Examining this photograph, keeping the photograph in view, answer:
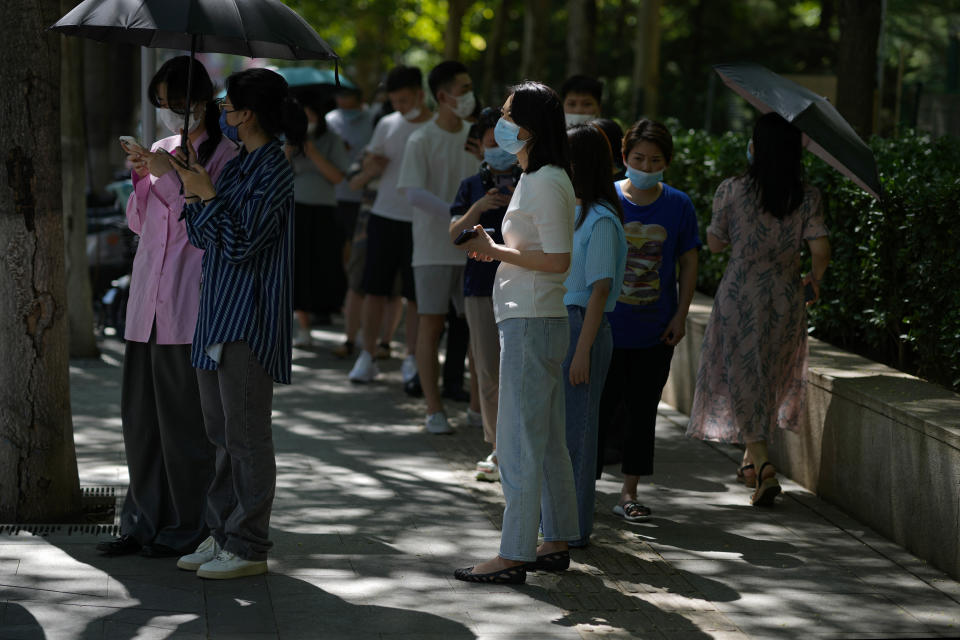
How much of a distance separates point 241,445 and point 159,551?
0.76 meters

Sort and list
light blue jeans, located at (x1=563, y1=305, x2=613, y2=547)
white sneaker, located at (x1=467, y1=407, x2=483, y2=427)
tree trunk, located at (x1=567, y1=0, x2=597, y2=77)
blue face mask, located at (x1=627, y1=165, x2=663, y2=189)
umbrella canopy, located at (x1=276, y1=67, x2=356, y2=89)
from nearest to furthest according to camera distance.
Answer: light blue jeans, located at (x1=563, y1=305, x2=613, y2=547), blue face mask, located at (x1=627, y1=165, x2=663, y2=189), white sneaker, located at (x1=467, y1=407, x2=483, y2=427), umbrella canopy, located at (x1=276, y1=67, x2=356, y2=89), tree trunk, located at (x1=567, y1=0, x2=597, y2=77)

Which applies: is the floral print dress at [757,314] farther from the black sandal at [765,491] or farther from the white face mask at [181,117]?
the white face mask at [181,117]

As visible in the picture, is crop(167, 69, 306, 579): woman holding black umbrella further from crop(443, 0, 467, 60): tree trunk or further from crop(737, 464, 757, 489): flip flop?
crop(443, 0, 467, 60): tree trunk

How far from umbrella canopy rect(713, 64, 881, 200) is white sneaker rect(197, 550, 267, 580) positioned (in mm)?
3133

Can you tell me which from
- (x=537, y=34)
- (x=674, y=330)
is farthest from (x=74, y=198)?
(x=537, y=34)

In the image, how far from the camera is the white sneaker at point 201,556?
5.57 metres

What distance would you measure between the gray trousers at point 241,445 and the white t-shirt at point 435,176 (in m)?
3.38

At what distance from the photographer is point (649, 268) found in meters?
6.76

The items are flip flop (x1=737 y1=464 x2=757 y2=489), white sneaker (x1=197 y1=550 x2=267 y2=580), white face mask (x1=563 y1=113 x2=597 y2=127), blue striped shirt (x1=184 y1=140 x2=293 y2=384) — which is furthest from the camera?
white face mask (x1=563 y1=113 x2=597 y2=127)

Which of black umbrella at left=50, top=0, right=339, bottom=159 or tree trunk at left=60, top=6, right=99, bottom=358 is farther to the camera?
tree trunk at left=60, top=6, right=99, bottom=358

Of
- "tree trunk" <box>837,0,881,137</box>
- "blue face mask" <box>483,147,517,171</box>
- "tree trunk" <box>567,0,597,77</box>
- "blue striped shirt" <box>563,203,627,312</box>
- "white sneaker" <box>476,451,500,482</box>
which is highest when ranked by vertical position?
"tree trunk" <box>567,0,597,77</box>

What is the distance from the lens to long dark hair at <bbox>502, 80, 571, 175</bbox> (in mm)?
5336

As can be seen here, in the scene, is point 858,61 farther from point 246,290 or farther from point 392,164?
point 246,290

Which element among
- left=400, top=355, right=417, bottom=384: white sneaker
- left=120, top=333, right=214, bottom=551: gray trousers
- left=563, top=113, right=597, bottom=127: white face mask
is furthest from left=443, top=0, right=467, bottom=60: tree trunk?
left=120, top=333, right=214, bottom=551: gray trousers
